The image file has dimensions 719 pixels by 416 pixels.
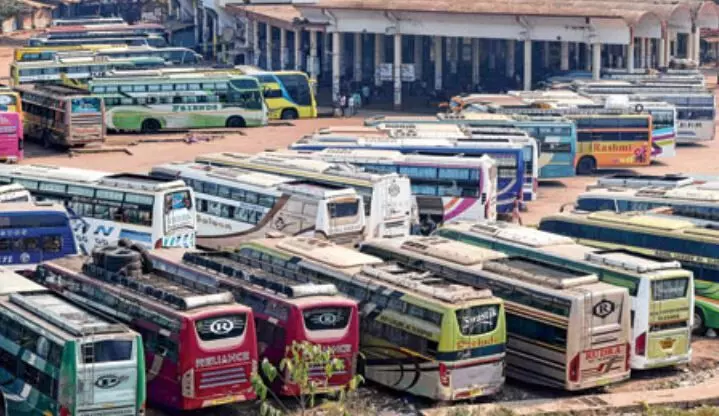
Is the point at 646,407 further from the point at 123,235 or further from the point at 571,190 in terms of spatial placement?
the point at 571,190

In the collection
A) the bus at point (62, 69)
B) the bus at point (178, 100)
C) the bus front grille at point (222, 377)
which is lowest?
the bus front grille at point (222, 377)

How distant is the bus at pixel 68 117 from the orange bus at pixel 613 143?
579 inches

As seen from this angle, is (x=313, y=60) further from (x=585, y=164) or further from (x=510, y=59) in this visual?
(x=585, y=164)

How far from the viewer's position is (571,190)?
44.9 m

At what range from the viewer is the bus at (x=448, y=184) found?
35781mm

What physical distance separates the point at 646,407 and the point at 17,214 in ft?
39.6

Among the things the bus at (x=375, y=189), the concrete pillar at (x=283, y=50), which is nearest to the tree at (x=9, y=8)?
the concrete pillar at (x=283, y=50)

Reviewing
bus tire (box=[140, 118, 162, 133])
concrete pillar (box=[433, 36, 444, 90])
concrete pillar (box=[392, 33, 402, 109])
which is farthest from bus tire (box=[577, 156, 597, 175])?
concrete pillar (box=[433, 36, 444, 90])

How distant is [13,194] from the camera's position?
1235 inches

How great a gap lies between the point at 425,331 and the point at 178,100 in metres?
32.5

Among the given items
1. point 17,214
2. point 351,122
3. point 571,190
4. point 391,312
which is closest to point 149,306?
point 391,312

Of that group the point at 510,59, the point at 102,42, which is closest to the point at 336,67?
the point at 510,59

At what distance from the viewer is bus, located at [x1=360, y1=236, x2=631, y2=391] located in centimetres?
2378

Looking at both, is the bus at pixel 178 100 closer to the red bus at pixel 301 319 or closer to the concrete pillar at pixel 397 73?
the concrete pillar at pixel 397 73
